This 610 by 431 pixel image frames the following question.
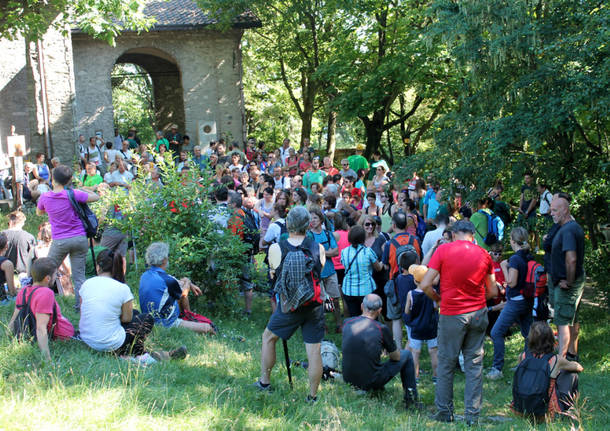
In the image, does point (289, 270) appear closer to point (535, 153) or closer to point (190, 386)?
point (190, 386)

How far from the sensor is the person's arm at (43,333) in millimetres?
5203

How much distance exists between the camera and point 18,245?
8.65 metres

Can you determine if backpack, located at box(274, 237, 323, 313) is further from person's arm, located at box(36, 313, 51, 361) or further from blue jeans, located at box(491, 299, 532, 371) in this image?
blue jeans, located at box(491, 299, 532, 371)

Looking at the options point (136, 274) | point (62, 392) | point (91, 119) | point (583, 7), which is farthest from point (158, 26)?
point (62, 392)

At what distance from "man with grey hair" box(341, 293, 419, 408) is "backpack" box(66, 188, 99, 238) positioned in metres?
3.43

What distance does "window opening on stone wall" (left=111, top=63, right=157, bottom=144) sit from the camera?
4141cm

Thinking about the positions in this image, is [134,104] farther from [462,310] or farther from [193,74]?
[462,310]

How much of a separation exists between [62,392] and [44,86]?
51.4 feet

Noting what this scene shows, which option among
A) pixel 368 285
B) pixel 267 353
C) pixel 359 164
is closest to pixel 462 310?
pixel 267 353

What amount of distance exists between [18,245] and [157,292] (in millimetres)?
3350

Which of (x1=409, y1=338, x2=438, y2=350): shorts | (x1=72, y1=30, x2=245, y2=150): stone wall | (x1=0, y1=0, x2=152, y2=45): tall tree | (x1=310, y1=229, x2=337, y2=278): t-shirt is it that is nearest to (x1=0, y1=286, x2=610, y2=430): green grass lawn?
(x1=409, y1=338, x2=438, y2=350): shorts

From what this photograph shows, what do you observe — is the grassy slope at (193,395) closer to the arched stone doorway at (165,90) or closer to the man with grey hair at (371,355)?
the man with grey hair at (371,355)

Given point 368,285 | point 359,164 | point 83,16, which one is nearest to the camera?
point 368,285

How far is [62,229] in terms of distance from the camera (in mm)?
6965
